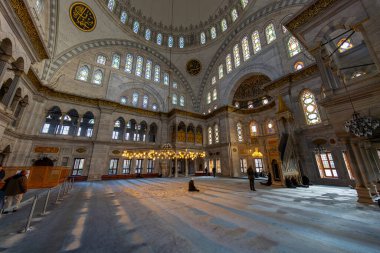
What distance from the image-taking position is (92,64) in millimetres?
16125

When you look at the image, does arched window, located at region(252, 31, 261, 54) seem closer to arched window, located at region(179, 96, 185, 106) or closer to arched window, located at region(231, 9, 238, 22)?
arched window, located at region(231, 9, 238, 22)

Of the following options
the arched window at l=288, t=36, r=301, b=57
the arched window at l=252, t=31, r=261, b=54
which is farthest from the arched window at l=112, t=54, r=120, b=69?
the arched window at l=288, t=36, r=301, b=57

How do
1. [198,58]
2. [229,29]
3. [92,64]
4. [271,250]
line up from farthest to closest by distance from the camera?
[198,58] → [229,29] → [92,64] → [271,250]

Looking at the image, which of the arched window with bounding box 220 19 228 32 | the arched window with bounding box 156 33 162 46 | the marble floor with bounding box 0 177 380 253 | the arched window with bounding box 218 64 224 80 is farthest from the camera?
the arched window with bounding box 156 33 162 46

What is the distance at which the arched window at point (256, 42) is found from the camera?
15399mm

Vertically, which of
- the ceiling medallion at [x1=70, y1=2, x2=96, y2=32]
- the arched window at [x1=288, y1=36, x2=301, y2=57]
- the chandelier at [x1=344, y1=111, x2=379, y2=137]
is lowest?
the chandelier at [x1=344, y1=111, x2=379, y2=137]

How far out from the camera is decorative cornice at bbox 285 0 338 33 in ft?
19.4

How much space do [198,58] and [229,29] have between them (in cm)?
568

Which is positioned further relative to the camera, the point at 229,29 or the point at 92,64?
the point at 229,29

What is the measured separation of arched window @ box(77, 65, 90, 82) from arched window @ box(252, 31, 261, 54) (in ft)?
61.8

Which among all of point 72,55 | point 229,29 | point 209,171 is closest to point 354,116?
point 209,171

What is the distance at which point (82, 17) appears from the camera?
49.1 ft

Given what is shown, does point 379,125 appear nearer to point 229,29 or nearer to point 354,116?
point 354,116

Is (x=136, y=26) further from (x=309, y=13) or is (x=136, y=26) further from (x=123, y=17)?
(x=309, y=13)
